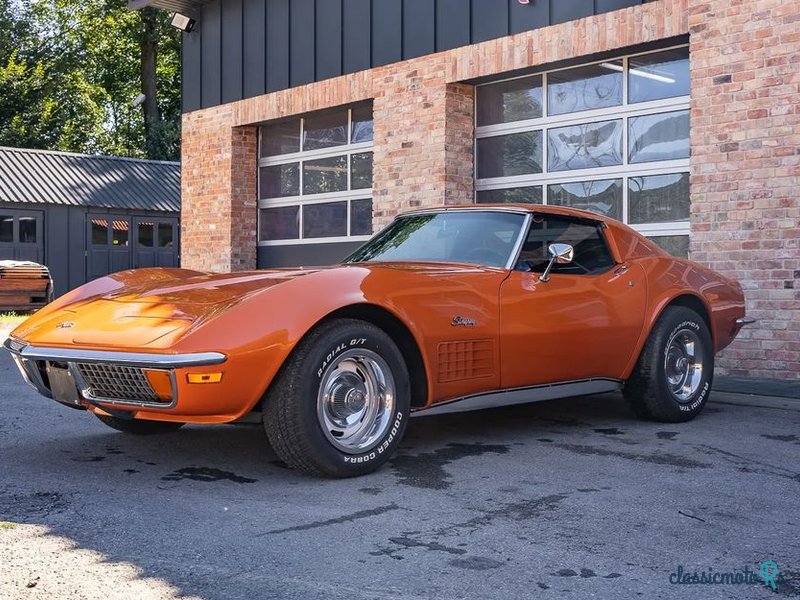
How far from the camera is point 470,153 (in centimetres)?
1098

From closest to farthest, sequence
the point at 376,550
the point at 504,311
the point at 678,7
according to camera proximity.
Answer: the point at 376,550, the point at 504,311, the point at 678,7

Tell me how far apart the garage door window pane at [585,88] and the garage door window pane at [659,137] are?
0.38m

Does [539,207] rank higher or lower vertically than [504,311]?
higher

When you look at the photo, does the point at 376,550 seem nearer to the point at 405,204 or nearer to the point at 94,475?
the point at 94,475

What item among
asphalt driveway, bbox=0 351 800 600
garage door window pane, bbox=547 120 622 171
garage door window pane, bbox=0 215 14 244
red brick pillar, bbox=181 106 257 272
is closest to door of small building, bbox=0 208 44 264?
garage door window pane, bbox=0 215 14 244

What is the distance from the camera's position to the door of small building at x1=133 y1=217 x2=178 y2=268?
26.0 meters

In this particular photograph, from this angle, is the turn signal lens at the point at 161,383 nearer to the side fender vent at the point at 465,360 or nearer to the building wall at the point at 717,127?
the side fender vent at the point at 465,360

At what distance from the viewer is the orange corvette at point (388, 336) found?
4133 mm

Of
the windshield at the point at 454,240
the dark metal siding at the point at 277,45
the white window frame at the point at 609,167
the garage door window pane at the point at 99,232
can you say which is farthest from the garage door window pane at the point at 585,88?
the garage door window pane at the point at 99,232

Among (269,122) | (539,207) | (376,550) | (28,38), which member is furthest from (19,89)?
(376,550)

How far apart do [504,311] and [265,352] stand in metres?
1.47

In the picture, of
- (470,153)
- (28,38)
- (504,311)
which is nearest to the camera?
(504,311)

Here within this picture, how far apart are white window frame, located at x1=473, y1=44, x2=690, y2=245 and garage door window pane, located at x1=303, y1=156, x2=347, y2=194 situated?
229 centimetres

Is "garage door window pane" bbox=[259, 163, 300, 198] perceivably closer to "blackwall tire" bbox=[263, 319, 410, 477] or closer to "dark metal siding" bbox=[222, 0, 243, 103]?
"dark metal siding" bbox=[222, 0, 243, 103]
